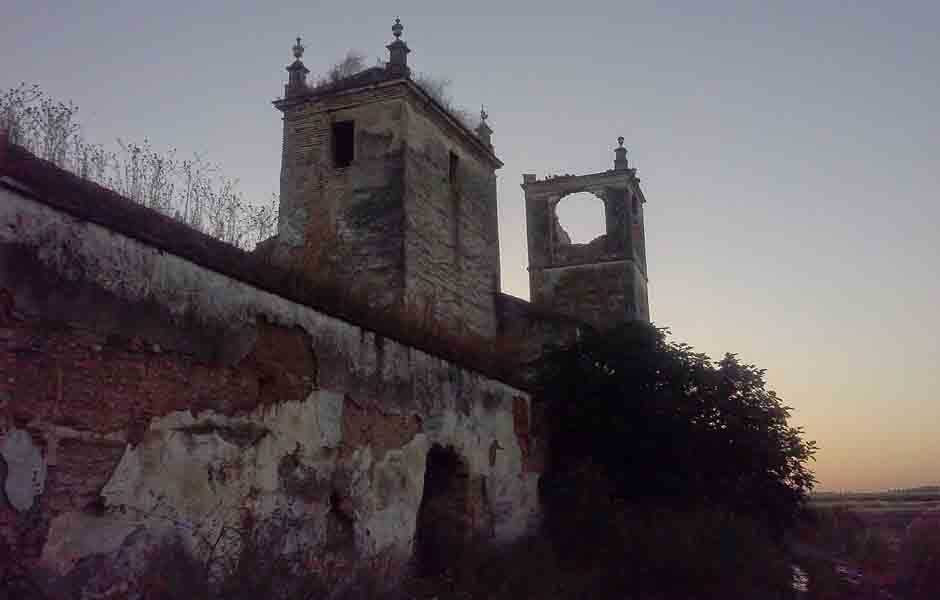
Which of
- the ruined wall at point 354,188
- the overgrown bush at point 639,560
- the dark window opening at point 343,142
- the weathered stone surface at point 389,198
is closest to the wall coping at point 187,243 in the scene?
the overgrown bush at point 639,560

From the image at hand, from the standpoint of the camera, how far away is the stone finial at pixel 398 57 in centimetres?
1638

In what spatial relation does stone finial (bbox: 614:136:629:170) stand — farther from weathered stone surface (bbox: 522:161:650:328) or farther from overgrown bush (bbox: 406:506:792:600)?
overgrown bush (bbox: 406:506:792:600)

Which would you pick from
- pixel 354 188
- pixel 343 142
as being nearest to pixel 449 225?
pixel 354 188

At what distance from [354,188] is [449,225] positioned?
222 centimetres

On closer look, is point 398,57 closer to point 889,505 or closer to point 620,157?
point 620,157

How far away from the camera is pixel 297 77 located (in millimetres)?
17406

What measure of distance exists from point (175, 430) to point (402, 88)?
39.3 feet

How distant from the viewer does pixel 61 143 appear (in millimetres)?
7246

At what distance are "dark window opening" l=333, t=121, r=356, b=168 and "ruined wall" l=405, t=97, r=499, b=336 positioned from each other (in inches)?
54.0

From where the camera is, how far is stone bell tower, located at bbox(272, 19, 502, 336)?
15.7m

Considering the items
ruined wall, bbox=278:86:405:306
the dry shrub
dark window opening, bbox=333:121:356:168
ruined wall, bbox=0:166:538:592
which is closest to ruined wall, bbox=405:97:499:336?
ruined wall, bbox=278:86:405:306

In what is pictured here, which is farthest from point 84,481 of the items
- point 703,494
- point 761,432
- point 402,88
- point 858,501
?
point 858,501

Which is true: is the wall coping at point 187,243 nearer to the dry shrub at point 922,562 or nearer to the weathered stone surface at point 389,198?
the weathered stone surface at point 389,198

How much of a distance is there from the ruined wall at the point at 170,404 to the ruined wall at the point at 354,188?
7.34 meters
